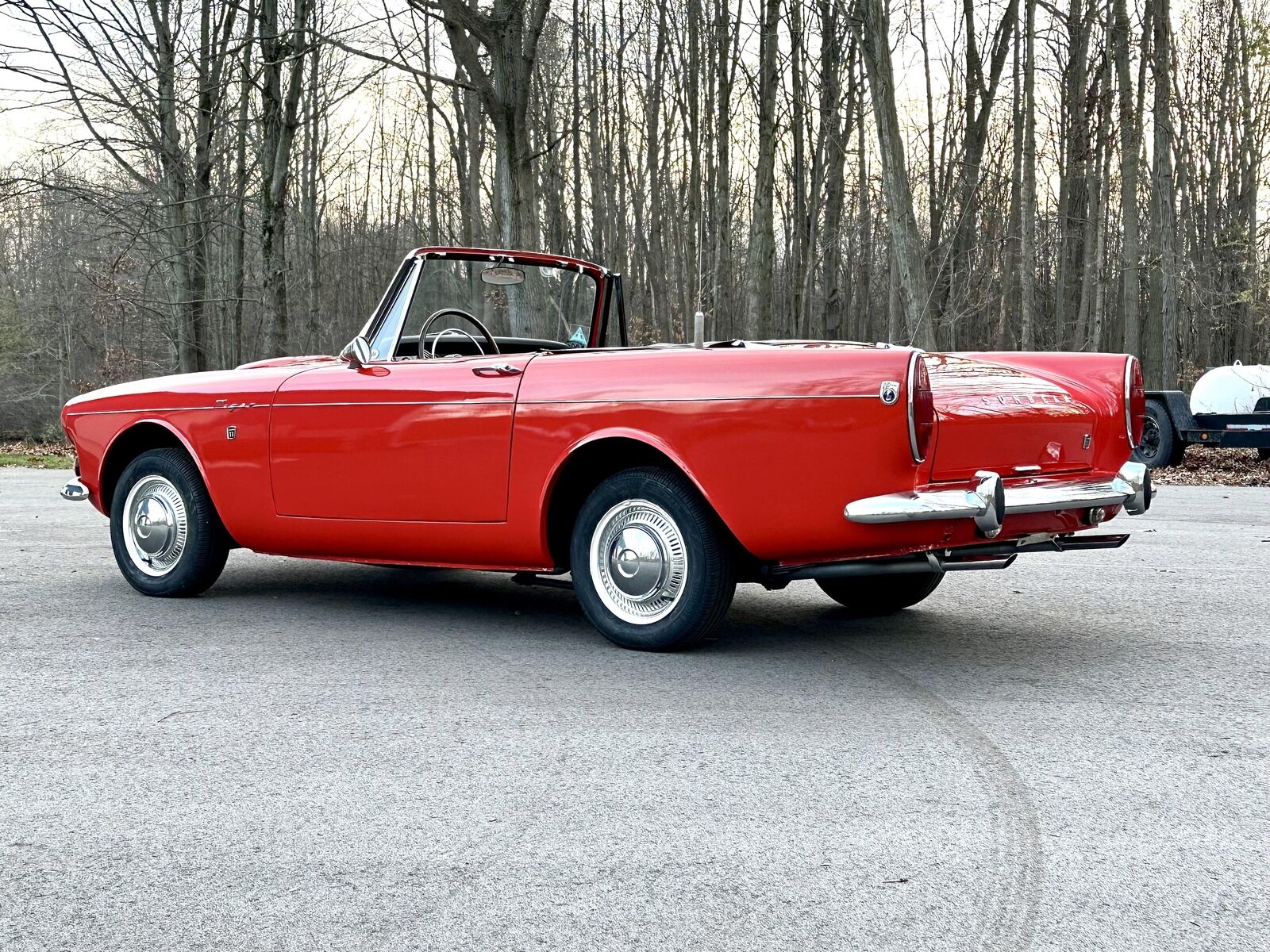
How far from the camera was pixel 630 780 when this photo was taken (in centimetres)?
332

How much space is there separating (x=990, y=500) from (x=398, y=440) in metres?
2.46

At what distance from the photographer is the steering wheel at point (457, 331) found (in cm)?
589

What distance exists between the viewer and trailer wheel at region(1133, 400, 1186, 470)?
53.8ft

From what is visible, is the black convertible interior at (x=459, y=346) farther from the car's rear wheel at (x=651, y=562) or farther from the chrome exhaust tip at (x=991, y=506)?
the chrome exhaust tip at (x=991, y=506)

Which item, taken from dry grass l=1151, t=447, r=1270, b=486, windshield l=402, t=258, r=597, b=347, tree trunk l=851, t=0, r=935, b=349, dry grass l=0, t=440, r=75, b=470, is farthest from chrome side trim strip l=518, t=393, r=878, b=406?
tree trunk l=851, t=0, r=935, b=349

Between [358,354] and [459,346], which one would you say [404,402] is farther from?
[459,346]

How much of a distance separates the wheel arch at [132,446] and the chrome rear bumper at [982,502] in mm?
3415

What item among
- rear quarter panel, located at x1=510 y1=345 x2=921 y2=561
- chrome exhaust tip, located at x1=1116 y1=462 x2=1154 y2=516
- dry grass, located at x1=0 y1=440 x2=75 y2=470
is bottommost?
dry grass, located at x1=0 y1=440 x2=75 y2=470

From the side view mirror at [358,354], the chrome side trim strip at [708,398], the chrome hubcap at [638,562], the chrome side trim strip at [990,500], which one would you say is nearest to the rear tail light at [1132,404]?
the chrome side trim strip at [990,500]

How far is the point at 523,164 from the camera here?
15195mm

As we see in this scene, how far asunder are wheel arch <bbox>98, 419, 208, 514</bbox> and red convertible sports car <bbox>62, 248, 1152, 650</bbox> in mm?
14

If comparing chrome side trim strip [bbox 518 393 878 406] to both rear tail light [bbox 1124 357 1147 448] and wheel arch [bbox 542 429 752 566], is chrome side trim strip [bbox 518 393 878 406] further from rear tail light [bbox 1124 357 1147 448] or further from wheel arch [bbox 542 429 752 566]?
rear tail light [bbox 1124 357 1147 448]

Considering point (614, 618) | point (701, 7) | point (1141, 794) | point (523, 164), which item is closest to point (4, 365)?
point (701, 7)

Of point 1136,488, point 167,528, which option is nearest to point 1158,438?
point 1136,488
